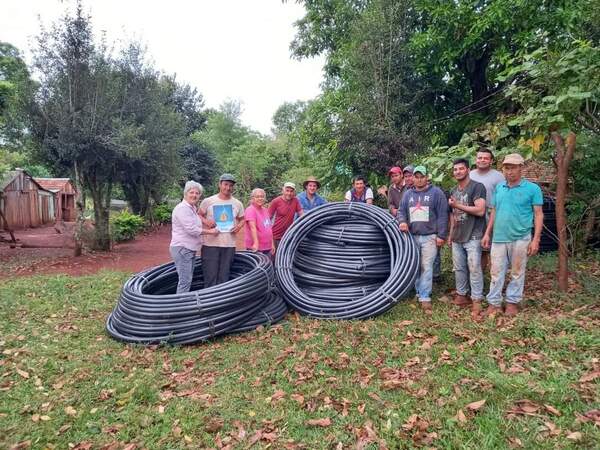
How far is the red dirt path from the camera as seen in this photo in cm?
991

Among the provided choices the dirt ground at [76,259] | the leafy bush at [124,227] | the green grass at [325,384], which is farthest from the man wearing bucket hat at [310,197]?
the leafy bush at [124,227]

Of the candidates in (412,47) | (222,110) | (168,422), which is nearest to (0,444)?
(168,422)

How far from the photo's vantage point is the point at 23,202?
75.9 ft

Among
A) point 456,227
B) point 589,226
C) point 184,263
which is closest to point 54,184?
point 184,263

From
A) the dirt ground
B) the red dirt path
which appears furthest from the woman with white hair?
the red dirt path

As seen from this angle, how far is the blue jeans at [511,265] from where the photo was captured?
166 inches

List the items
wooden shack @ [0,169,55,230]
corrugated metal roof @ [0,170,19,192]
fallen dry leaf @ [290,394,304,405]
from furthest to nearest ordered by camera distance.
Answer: wooden shack @ [0,169,55,230]
corrugated metal roof @ [0,170,19,192]
fallen dry leaf @ [290,394,304,405]

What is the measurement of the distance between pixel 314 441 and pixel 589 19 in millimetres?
9178

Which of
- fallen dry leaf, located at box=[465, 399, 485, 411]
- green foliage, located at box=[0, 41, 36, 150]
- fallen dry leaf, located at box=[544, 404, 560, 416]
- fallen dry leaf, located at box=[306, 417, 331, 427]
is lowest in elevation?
fallen dry leaf, located at box=[306, 417, 331, 427]

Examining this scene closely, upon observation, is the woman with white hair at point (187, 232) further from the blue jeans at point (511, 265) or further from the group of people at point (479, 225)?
the blue jeans at point (511, 265)

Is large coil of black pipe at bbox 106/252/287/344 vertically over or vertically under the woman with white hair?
under

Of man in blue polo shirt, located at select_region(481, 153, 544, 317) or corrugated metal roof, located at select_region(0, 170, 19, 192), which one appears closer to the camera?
man in blue polo shirt, located at select_region(481, 153, 544, 317)

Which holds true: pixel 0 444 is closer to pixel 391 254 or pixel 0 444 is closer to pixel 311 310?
pixel 311 310

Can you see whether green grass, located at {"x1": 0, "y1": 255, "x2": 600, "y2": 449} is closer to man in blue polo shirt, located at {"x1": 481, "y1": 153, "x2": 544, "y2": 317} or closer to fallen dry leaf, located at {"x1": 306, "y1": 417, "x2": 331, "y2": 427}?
fallen dry leaf, located at {"x1": 306, "y1": 417, "x2": 331, "y2": 427}
